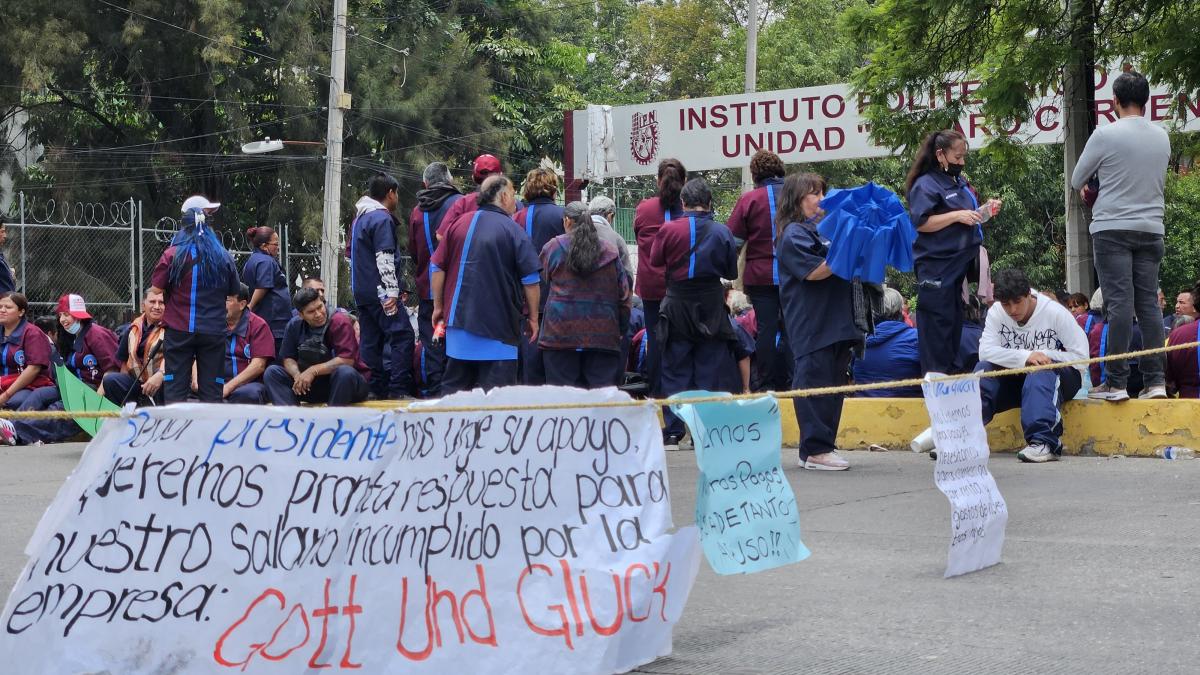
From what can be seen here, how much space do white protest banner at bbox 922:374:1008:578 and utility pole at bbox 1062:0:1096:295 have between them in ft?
25.5

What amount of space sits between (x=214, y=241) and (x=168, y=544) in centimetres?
644

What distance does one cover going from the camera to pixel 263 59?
106 ft

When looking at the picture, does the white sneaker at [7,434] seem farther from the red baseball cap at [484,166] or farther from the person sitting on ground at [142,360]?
the red baseball cap at [484,166]

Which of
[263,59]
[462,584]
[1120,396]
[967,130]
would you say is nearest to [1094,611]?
[462,584]

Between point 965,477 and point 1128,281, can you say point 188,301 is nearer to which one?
Answer: point 1128,281

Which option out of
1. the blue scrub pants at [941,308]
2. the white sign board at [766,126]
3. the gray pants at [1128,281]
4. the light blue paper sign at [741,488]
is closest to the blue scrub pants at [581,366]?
the blue scrub pants at [941,308]

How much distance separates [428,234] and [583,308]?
1538mm

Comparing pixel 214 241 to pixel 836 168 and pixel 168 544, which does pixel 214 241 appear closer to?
pixel 168 544

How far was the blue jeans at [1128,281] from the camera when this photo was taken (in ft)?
28.7

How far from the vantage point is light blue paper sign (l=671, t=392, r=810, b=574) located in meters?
4.47

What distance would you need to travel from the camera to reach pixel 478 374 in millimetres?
8516

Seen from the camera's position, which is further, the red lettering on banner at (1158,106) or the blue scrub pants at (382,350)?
the red lettering on banner at (1158,106)

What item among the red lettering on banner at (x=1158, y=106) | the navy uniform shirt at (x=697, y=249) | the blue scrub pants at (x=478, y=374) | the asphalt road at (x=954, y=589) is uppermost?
the red lettering on banner at (x=1158, y=106)

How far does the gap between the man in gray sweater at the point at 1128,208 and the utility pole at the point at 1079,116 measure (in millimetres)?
3950
